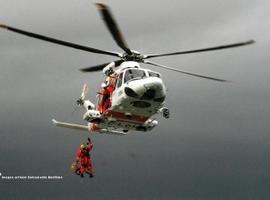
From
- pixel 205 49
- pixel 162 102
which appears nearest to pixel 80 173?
pixel 162 102

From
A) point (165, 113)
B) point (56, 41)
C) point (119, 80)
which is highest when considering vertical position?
point (56, 41)

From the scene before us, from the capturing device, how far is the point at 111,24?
67.1 ft

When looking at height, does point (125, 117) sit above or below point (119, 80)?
below

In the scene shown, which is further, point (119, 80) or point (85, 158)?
point (85, 158)

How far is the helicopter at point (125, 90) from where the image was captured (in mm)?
22653

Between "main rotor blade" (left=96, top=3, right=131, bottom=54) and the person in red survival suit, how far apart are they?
951 cm

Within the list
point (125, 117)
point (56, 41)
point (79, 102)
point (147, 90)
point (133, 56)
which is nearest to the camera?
point (56, 41)

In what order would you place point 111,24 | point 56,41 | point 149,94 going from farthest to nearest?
point 149,94 → point 56,41 → point 111,24

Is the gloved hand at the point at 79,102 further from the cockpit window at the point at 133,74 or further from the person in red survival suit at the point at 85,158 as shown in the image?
the cockpit window at the point at 133,74

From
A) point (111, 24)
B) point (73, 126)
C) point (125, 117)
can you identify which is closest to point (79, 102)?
point (73, 126)

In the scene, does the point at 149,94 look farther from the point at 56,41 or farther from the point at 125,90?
the point at 56,41

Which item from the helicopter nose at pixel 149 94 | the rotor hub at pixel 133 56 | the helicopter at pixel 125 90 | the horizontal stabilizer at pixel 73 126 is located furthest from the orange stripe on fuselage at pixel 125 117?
the horizontal stabilizer at pixel 73 126

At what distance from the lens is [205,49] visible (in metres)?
23.4

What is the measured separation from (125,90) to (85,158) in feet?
27.2
